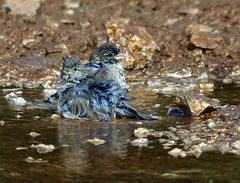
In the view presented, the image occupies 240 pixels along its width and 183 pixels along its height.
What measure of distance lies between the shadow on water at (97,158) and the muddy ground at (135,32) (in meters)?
3.62

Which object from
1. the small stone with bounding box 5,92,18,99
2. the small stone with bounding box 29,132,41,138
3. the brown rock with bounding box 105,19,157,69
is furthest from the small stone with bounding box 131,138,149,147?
the brown rock with bounding box 105,19,157,69

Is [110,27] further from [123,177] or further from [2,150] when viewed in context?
[123,177]

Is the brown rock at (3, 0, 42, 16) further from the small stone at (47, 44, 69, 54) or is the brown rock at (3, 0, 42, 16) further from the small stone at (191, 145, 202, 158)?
the small stone at (191, 145, 202, 158)

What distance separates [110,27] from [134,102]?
351cm

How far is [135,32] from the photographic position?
13492mm

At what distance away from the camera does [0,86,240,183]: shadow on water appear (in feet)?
21.0

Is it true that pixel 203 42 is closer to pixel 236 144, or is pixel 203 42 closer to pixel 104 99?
pixel 104 99

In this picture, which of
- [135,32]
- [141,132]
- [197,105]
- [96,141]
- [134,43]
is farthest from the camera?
[135,32]

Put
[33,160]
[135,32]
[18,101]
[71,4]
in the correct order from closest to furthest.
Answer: [33,160], [18,101], [135,32], [71,4]

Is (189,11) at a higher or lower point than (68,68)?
higher

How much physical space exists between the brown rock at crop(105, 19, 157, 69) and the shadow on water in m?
4.31

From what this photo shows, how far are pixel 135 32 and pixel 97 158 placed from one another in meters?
6.71

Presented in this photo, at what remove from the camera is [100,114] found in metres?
8.95

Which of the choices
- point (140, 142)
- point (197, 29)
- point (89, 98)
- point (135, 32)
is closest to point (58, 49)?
point (135, 32)
